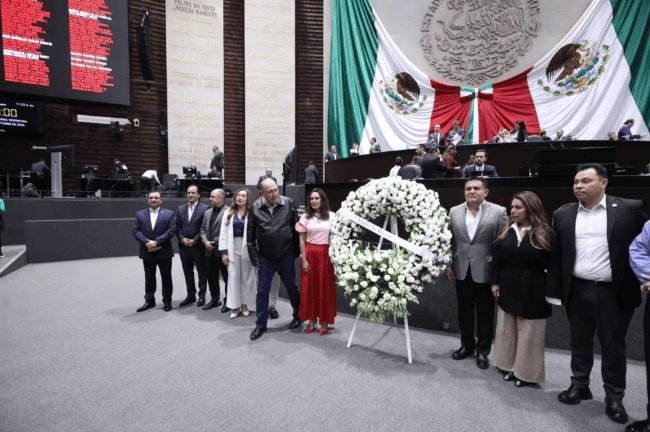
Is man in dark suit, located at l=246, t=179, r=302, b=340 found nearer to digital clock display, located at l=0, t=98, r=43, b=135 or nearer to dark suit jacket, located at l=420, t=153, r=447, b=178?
dark suit jacket, located at l=420, t=153, r=447, b=178

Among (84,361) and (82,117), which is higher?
(82,117)

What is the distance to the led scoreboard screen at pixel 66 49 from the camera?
352 inches

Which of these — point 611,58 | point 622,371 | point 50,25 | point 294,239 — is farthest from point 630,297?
point 50,25

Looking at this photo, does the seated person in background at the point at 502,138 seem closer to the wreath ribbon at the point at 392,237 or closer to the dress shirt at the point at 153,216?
the wreath ribbon at the point at 392,237

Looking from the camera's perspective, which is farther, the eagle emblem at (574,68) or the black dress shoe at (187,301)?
the eagle emblem at (574,68)

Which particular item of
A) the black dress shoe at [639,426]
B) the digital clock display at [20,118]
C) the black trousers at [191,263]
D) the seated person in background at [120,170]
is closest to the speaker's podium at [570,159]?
the black dress shoe at [639,426]

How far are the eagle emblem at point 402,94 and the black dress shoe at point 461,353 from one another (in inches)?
410

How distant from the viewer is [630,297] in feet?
7.43

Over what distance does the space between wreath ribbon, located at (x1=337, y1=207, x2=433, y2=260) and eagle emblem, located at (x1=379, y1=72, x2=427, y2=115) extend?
9.92 metres

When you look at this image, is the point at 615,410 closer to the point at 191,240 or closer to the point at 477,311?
the point at 477,311

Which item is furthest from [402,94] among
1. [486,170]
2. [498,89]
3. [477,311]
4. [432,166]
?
[477,311]

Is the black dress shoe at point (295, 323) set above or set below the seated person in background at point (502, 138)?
below

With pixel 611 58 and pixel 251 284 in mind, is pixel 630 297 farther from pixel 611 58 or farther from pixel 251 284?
pixel 611 58

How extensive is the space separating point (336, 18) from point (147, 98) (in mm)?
6909
